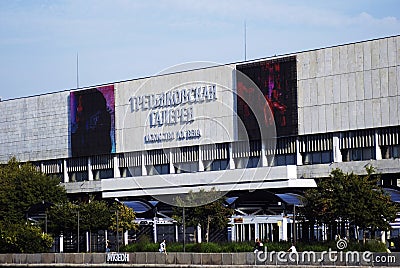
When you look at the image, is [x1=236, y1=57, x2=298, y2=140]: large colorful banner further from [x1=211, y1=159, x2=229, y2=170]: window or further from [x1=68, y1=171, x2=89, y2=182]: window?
[x1=68, y1=171, x2=89, y2=182]: window

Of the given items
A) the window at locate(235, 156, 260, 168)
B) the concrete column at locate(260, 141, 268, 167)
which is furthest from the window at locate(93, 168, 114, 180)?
the concrete column at locate(260, 141, 268, 167)

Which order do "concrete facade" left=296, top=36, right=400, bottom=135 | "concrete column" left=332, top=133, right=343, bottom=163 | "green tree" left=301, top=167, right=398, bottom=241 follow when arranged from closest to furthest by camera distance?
"green tree" left=301, top=167, right=398, bottom=241 < "concrete facade" left=296, top=36, right=400, bottom=135 < "concrete column" left=332, top=133, right=343, bottom=163

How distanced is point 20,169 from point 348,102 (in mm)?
41732

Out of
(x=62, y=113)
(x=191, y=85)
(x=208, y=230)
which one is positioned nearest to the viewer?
(x=208, y=230)

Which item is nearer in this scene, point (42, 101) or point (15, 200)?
point (15, 200)

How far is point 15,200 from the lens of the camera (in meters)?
108

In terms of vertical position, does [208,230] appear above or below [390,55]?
below

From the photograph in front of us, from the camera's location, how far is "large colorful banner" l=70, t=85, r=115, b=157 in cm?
11525

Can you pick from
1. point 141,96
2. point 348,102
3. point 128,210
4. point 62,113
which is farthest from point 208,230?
point 62,113

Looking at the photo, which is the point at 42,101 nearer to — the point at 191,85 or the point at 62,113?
the point at 62,113

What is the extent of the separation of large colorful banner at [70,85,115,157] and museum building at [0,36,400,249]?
0.13 m

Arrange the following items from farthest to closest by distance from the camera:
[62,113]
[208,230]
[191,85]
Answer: [62,113] → [191,85] → [208,230]

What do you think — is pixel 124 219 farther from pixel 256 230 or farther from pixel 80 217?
pixel 256 230

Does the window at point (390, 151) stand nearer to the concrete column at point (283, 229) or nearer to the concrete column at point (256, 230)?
the concrete column at point (283, 229)
